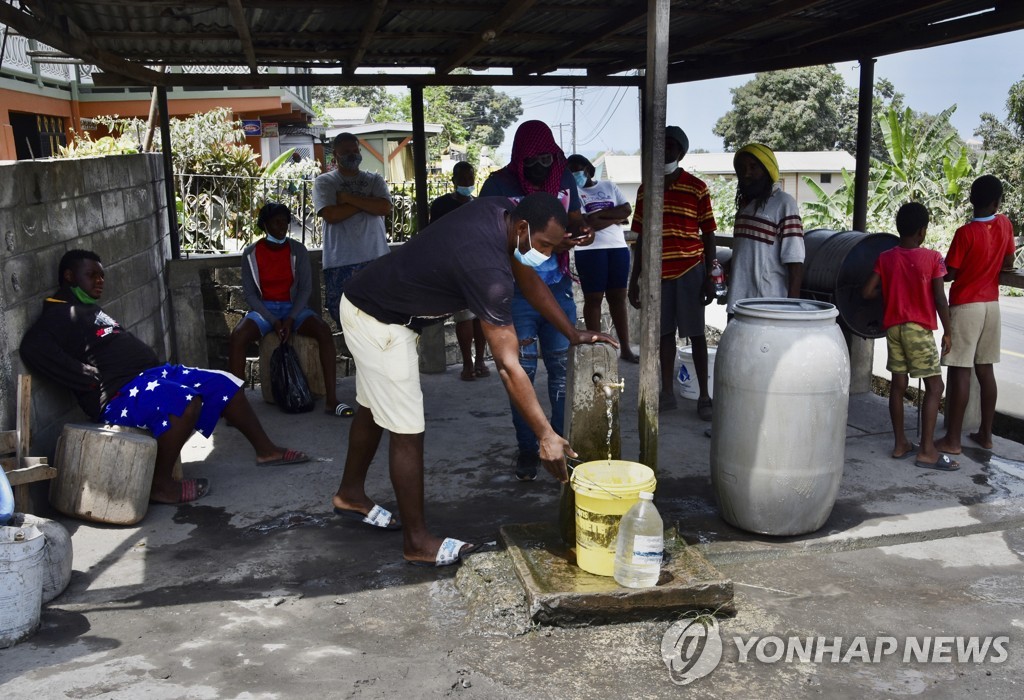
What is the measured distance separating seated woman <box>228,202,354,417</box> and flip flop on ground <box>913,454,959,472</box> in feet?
13.0

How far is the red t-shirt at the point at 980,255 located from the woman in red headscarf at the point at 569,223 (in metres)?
2.38

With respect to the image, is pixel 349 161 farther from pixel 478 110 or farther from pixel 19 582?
pixel 478 110

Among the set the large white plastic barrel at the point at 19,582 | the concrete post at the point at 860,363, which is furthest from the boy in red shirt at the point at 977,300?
the large white plastic barrel at the point at 19,582

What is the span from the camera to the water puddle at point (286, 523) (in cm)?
473

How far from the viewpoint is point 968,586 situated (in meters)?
3.96

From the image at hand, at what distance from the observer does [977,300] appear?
18.0 feet

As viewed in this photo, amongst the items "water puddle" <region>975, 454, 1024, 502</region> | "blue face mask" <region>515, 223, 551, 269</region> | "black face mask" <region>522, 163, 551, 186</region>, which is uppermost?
"black face mask" <region>522, 163, 551, 186</region>

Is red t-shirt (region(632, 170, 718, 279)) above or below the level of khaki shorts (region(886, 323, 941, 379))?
above

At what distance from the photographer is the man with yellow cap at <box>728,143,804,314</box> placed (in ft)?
18.5

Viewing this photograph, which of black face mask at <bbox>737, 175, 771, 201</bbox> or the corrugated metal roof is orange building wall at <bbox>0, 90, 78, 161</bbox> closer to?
the corrugated metal roof

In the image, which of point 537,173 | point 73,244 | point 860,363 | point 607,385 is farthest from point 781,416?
point 73,244

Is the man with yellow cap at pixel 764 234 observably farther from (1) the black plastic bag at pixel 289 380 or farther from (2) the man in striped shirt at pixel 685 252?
(1) the black plastic bag at pixel 289 380

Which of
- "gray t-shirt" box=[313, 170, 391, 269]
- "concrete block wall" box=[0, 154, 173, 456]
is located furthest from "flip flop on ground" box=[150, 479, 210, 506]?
"gray t-shirt" box=[313, 170, 391, 269]

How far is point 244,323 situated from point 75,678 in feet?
12.7
